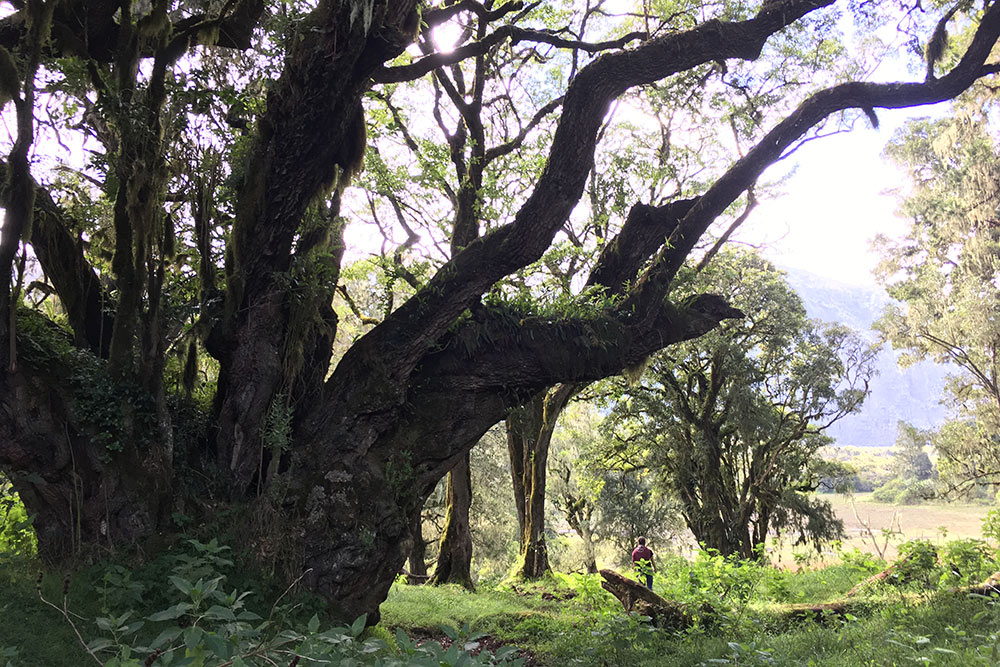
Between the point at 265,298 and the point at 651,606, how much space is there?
5.41 metres

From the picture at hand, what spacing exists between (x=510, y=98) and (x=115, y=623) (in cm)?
1166

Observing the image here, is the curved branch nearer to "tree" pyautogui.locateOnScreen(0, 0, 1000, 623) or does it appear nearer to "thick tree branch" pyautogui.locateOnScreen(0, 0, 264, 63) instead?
"tree" pyautogui.locateOnScreen(0, 0, 1000, 623)

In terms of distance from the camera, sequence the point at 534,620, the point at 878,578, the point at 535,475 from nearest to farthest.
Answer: the point at 878,578, the point at 534,620, the point at 535,475

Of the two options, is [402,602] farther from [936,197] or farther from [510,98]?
[936,197]

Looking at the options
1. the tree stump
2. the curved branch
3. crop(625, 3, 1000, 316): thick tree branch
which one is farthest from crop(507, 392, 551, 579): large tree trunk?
the curved branch

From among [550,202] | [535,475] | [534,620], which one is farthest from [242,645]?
[535,475]

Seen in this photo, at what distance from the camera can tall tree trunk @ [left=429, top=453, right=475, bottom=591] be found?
1290 cm

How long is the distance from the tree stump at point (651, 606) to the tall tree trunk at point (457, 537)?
238 inches

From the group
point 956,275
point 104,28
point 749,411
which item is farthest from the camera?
point 956,275

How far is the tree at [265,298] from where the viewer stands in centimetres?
529

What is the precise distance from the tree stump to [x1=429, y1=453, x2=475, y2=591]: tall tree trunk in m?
6.04

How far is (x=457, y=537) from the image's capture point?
43.3 feet

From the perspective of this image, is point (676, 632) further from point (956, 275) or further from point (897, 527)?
point (956, 275)

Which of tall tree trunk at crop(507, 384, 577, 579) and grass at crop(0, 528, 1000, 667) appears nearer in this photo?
grass at crop(0, 528, 1000, 667)
